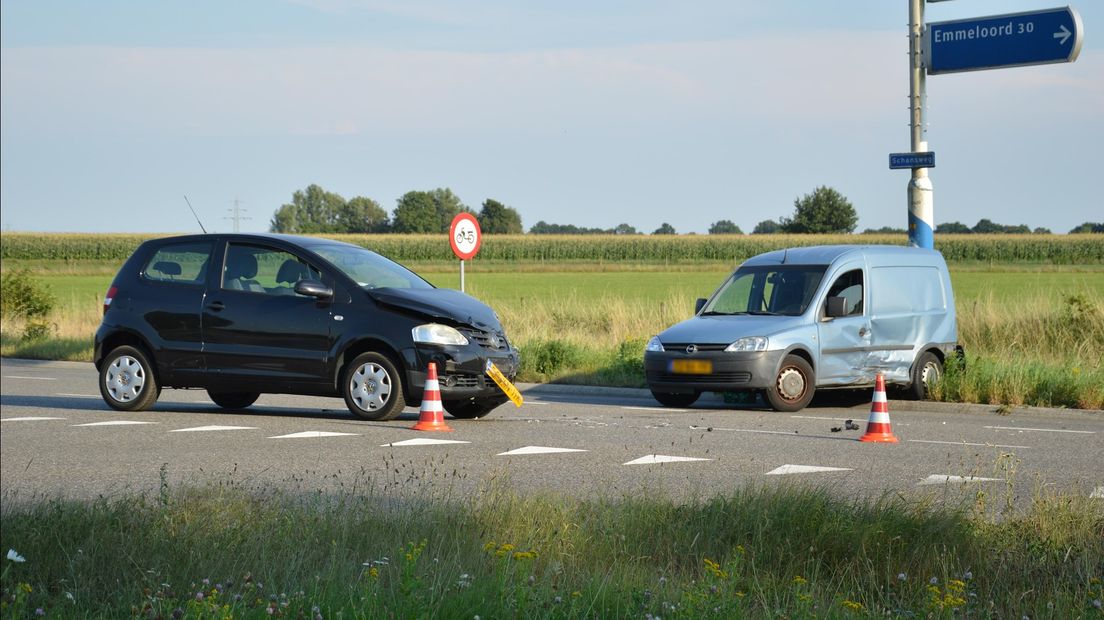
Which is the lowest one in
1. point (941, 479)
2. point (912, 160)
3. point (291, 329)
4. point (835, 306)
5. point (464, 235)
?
point (941, 479)

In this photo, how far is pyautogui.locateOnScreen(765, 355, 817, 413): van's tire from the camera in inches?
598

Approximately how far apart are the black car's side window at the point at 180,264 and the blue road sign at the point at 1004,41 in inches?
423

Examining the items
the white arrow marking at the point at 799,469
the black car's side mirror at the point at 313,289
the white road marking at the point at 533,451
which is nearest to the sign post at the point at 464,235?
the black car's side mirror at the point at 313,289

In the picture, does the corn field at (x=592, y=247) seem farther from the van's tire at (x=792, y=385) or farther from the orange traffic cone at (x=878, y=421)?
the orange traffic cone at (x=878, y=421)

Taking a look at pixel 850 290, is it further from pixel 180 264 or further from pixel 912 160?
pixel 180 264

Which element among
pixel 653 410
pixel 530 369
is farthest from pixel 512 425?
pixel 530 369

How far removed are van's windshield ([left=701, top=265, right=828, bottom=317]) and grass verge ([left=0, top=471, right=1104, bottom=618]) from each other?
27.0 ft

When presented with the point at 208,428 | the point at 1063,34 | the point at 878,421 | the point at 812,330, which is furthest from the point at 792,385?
the point at 1063,34

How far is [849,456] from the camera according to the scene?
441 inches

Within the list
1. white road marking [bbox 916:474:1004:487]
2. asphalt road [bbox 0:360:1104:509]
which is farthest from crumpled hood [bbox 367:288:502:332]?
white road marking [bbox 916:474:1004:487]

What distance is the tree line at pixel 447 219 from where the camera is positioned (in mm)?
112438

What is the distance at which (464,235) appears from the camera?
2317 centimetres

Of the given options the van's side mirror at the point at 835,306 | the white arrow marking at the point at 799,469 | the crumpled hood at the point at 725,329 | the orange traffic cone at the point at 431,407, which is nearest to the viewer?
the white arrow marking at the point at 799,469

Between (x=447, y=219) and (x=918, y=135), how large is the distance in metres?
113
